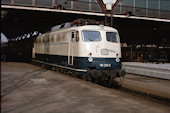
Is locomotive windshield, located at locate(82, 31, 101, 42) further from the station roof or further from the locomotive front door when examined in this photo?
the station roof

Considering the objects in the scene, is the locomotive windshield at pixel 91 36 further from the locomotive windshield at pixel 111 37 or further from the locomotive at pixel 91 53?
the locomotive windshield at pixel 111 37

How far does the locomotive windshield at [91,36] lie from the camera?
13.3 meters

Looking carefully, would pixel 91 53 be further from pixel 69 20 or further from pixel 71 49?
pixel 69 20

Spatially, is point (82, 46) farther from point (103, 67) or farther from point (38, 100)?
point (38, 100)

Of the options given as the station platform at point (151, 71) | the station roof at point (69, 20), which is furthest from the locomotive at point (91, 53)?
the station roof at point (69, 20)

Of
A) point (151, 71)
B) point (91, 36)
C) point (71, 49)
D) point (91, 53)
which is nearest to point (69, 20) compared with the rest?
point (151, 71)

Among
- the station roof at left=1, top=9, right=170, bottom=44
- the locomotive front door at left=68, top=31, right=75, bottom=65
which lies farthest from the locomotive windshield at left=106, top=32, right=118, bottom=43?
the station roof at left=1, top=9, right=170, bottom=44

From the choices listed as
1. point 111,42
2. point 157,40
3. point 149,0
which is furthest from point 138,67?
point 157,40

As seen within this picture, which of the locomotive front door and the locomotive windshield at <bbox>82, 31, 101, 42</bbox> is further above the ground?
the locomotive windshield at <bbox>82, 31, 101, 42</bbox>

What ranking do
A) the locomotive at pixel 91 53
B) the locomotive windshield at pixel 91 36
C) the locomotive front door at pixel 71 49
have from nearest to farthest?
the locomotive at pixel 91 53 → the locomotive windshield at pixel 91 36 → the locomotive front door at pixel 71 49

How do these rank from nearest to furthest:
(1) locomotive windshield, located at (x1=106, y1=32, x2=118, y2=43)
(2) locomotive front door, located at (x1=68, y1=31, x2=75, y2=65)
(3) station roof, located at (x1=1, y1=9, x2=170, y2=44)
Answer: (1) locomotive windshield, located at (x1=106, y1=32, x2=118, y2=43) < (2) locomotive front door, located at (x1=68, y1=31, x2=75, y2=65) < (3) station roof, located at (x1=1, y1=9, x2=170, y2=44)

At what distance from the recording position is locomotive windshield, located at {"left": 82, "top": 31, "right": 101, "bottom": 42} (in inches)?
525

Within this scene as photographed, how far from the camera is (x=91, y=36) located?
13.5 meters

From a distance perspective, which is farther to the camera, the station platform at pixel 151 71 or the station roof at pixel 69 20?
the station roof at pixel 69 20
